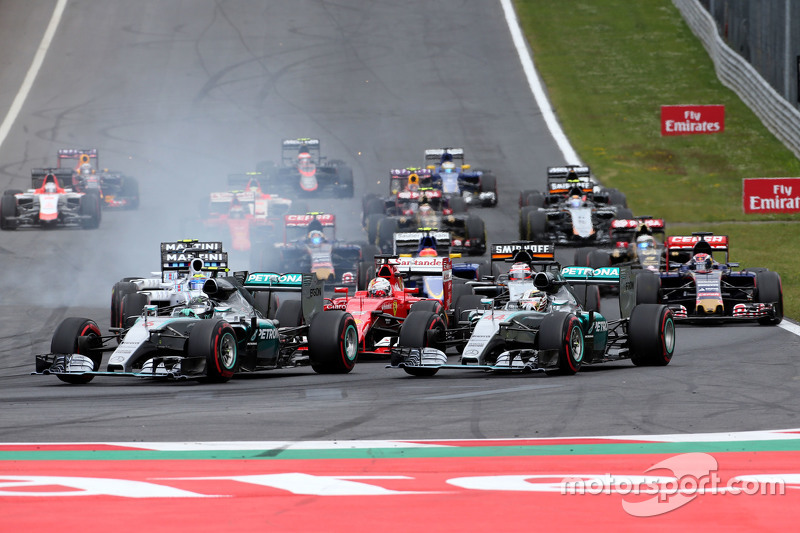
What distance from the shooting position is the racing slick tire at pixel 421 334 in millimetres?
20516

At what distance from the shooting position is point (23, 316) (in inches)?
1141

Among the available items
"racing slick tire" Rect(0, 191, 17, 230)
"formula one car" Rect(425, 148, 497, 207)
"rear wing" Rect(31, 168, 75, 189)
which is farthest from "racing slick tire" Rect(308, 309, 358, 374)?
"formula one car" Rect(425, 148, 497, 207)

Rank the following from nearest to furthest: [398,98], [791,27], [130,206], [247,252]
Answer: [247,252], [130,206], [791,27], [398,98]

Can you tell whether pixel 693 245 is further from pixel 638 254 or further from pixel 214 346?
pixel 214 346

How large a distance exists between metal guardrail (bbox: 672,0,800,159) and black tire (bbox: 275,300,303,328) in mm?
32410

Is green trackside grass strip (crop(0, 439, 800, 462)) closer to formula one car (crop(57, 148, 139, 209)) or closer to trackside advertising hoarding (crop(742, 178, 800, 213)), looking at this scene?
trackside advertising hoarding (crop(742, 178, 800, 213))

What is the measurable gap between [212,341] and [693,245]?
15045mm

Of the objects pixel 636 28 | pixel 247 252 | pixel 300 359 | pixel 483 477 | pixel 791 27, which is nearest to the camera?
pixel 483 477

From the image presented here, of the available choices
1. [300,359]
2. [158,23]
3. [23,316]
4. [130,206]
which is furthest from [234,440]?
[158,23]

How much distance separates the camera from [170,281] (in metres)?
24.7

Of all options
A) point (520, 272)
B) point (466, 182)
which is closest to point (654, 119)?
point (466, 182)

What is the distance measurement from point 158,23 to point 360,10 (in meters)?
10.3

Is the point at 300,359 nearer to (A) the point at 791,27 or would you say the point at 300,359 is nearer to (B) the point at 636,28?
(A) the point at 791,27

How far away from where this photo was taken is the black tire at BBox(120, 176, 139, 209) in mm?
44156
